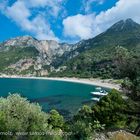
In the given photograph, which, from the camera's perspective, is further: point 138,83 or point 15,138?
point 138,83

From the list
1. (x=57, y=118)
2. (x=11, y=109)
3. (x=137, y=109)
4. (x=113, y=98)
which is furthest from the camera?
(x=113, y=98)

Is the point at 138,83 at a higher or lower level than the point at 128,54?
lower

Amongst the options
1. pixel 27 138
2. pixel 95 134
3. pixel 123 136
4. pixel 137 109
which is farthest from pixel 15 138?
pixel 137 109

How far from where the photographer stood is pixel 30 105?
25.0 m

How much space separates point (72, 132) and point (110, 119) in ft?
106

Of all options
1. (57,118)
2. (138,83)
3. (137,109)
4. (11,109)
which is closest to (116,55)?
(138,83)

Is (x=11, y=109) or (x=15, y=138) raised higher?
(x=11, y=109)

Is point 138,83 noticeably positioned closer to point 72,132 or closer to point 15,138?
point 72,132

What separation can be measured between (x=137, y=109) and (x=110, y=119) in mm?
26081

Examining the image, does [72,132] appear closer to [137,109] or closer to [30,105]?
[30,105]

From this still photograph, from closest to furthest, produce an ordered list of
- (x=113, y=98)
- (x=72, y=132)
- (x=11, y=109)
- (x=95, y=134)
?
(x=72, y=132), (x=11, y=109), (x=95, y=134), (x=113, y=98)

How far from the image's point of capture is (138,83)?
25.5 metres

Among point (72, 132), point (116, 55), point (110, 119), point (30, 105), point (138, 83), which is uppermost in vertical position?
point (116, 55)

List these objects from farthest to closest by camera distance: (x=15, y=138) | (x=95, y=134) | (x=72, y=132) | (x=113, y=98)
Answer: (x=113, y=98) < (x=95, y=134) < (x=72, y=132) < (x=15, y=138)
